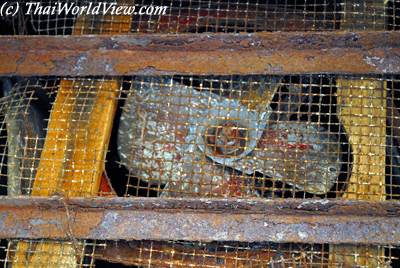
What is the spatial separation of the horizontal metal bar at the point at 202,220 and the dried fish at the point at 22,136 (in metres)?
0.26

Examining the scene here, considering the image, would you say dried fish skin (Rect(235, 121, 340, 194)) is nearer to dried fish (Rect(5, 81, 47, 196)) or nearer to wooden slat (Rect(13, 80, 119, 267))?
wooden slat (Rect(13, 80, 119, 267))

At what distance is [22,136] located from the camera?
264 cm

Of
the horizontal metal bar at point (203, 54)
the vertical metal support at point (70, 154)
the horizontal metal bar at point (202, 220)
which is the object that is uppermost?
the horizontal metal bar at point (203, 54)

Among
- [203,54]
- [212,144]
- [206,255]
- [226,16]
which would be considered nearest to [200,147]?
[212,144]

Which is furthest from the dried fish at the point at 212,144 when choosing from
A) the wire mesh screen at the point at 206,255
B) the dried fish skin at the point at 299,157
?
the wire mesh screen at the point at 206,255

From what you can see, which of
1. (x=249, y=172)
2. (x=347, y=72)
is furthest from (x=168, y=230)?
(x=347, y=72)

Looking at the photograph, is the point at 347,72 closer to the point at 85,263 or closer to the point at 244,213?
the point at 244,213

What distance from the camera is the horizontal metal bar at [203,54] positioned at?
245 cm

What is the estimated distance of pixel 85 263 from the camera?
2.34 meters

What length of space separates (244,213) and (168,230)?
12.1 inches

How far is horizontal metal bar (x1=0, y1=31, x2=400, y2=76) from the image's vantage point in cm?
245

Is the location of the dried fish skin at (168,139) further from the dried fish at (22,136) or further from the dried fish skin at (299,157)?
the dried fish at (22,136)

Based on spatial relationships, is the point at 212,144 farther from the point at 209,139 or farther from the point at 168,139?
the point at 168,139

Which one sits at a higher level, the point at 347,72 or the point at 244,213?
the point at 347,72
